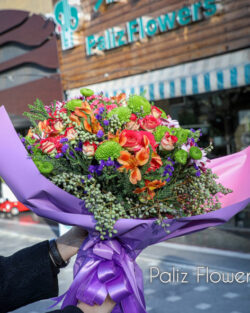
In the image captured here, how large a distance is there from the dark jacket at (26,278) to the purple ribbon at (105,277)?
0.13m

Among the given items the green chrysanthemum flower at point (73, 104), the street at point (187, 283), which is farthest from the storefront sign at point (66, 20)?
the green chrysanthemum flower at point (73, 104)

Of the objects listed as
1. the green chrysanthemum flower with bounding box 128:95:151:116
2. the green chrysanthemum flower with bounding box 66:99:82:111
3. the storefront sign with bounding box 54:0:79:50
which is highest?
the storefront sign with bounding box 54:0:79:50

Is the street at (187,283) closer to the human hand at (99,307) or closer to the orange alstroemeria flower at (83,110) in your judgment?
the human hand at (99,307)

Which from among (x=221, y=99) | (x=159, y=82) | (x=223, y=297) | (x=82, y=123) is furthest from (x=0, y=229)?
(x=82, y=123)

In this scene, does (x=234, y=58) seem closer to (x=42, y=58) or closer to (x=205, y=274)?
(x=205, y=274)

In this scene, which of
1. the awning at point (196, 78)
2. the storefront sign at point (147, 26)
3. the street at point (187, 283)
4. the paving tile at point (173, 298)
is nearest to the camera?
the street at point (187, 283)

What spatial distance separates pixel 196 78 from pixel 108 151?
268 inches

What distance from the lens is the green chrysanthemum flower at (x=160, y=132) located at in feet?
Answer: 5.57

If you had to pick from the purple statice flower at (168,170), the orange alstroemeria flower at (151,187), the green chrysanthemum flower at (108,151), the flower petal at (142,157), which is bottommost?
the orange alstroemeria flower at (151,187)

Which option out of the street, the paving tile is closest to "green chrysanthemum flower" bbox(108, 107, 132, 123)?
the street

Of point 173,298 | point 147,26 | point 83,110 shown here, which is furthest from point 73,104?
point 147,26

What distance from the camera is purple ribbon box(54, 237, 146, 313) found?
63.3 inches

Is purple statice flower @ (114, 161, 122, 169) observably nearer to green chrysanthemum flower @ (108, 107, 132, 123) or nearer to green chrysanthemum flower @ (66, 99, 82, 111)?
green chrysanthemum flower @ (108, 107, 132, 123)

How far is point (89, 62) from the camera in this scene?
36.9 feet
